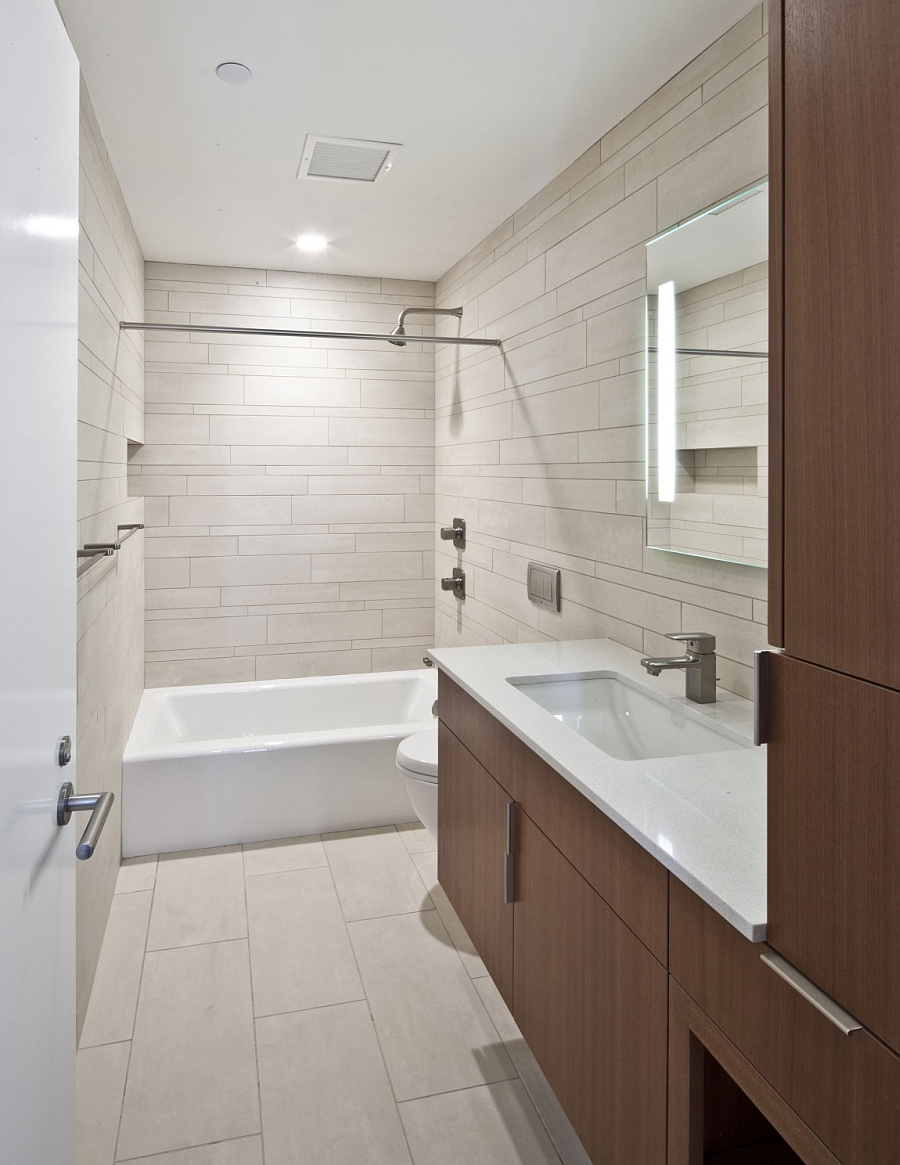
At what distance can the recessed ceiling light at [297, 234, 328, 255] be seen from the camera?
340cm

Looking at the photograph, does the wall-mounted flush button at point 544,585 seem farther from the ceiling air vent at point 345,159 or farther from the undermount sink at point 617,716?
the ceiling air vent at point 345,159

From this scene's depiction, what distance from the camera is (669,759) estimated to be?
1441 millimetres

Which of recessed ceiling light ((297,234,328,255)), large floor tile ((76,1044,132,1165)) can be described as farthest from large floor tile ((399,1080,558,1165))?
recessed ceiling light ((297,234,328,255))

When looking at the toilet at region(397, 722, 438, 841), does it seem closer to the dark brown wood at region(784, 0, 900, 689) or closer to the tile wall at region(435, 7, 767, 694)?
the tile wall at region(435, 7, 767, 694)

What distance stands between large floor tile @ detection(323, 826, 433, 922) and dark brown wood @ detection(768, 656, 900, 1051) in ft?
6.47

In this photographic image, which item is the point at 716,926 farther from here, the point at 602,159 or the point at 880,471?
the point at 602,159

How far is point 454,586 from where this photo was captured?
12.5 feet

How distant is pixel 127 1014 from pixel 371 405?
2905mm

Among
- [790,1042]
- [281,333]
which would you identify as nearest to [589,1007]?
[790,1042]

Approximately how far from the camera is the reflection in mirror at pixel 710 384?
5.72 feet

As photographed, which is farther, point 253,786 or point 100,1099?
point 253,786

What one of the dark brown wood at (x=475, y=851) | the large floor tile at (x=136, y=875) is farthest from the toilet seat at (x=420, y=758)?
the large floor tile at (x=136, y=875)

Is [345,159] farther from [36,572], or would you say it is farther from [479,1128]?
[479,1128]

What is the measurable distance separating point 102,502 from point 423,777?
1.38m
